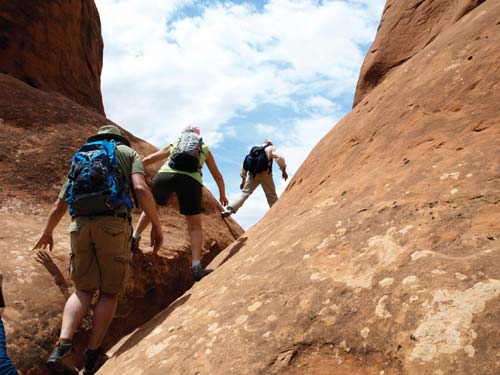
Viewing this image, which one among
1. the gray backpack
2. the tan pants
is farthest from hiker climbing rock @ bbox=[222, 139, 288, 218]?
the gray backpack

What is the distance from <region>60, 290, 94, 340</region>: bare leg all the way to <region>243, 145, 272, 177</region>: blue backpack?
4.82m

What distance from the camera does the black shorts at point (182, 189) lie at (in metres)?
5.36

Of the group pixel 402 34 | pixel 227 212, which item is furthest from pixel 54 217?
pixel 402 34

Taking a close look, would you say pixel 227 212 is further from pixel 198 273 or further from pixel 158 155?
pixel 198 273

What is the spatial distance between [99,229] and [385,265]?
248 cm

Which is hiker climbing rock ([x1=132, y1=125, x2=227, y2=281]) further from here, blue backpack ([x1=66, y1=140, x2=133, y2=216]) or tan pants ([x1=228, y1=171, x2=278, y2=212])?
tan pants ([x1=228, y1=171, x2=278, y2=212])

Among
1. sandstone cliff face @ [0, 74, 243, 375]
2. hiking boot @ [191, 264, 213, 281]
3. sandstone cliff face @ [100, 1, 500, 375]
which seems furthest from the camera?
hiking boot @ [191, 264, 213, 281]

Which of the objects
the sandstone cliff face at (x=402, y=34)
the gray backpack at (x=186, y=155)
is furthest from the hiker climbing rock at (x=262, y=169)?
the gray backpack at (x=186, y=155)

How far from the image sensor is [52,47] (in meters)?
13.6

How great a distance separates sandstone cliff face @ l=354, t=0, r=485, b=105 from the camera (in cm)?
827

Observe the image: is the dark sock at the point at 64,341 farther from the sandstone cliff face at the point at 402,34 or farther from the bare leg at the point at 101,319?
the sandstone cliff face at the point at 402,34

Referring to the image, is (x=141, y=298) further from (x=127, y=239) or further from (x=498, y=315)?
(x=498, y=315)

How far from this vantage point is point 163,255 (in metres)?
6.96

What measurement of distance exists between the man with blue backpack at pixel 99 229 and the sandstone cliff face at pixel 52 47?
984 cm
